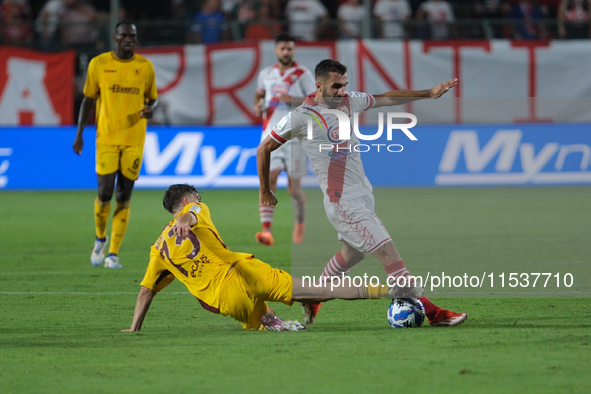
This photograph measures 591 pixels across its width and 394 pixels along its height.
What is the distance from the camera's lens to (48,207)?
14.0 meters

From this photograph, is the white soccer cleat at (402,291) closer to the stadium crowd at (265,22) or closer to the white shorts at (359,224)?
the white shorts at (359,224)

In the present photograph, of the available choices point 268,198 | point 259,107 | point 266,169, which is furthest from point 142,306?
point 259,107

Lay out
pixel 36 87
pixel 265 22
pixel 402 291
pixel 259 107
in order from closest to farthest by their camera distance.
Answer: pixel 402 291
pixel 259 107
pixel 36 87
pixel 265 22

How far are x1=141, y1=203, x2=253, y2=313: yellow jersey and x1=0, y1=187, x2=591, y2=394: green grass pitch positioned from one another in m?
0.28

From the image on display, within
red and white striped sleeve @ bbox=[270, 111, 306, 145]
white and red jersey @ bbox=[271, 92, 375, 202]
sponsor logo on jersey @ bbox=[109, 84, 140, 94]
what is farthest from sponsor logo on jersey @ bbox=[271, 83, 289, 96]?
red and white striped sleeve @ bbox=[270, 111, 306, 145]

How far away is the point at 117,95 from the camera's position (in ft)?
28.6

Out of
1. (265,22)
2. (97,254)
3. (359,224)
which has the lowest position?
(97,254)

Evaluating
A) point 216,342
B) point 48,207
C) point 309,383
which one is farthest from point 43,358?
point 48,207

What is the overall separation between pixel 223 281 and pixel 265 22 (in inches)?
496

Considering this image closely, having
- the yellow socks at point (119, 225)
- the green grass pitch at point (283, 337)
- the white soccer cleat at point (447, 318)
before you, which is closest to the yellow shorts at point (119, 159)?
the yellow socks at point (119, 225)

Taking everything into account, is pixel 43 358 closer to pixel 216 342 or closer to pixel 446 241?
pixel 216 342

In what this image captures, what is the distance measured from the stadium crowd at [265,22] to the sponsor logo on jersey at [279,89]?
6938 mm

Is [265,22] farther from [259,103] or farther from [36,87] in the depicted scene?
[259,103]

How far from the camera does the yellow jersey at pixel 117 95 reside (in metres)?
8.64
